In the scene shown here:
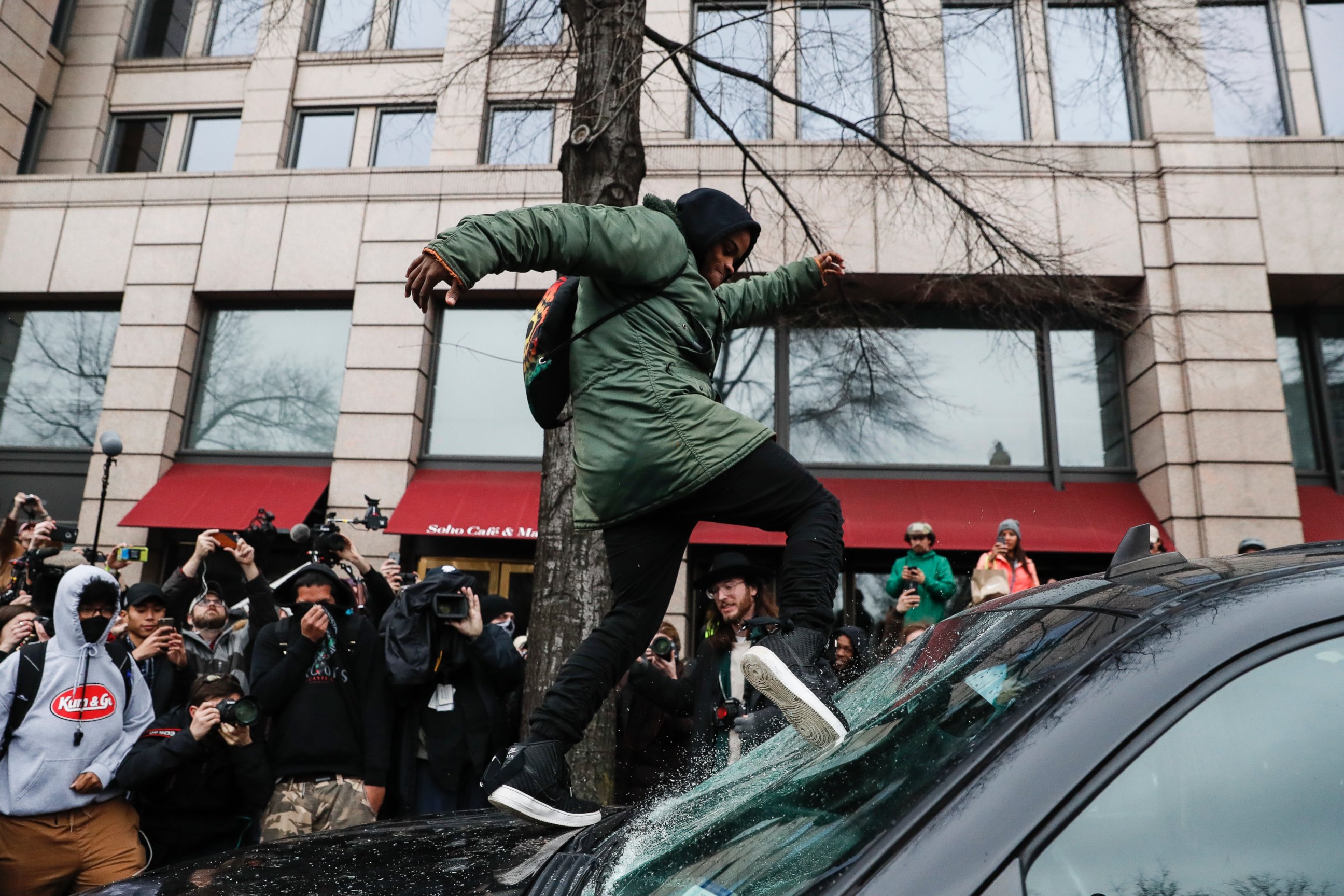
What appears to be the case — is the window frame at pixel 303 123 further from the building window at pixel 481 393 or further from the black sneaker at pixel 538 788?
the black sneaker at pixel 538 788

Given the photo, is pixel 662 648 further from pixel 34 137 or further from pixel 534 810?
pixel 34 137

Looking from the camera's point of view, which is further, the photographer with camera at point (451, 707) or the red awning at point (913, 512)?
the red awning at point (913, 512)

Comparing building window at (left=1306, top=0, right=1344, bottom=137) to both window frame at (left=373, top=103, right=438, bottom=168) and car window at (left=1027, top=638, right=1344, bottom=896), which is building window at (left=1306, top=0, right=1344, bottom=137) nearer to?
window frame at (left=373, top=103, right=438, bottom=168)

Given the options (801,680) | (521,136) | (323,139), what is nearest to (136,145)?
(323,139)

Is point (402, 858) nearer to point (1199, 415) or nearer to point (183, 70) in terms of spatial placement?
point (1199, 415)

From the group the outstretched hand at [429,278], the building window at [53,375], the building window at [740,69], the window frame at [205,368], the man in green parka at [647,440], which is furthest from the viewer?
the building window at [53,375]

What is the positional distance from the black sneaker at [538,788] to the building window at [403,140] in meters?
12.6

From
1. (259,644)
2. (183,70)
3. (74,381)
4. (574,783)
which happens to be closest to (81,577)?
(259,644)

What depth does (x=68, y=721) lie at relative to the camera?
4.51 meters

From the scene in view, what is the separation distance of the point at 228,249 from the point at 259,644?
32.2ft

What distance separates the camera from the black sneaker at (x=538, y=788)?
2135mm

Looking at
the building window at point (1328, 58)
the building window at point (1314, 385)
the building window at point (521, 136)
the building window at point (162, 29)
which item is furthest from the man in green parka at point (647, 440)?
the building window at point (162, 29)

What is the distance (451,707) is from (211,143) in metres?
12.8

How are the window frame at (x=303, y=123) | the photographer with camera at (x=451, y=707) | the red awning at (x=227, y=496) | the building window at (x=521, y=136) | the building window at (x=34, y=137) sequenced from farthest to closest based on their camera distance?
1. the building window at (x=34, y=137)
2. the window frame at (x=303, y=123)
3. the red awning at (x=227, y=496)
4. the building window at (x=521, y=136)
5. the photographer with camera at (x=451, y=707)
